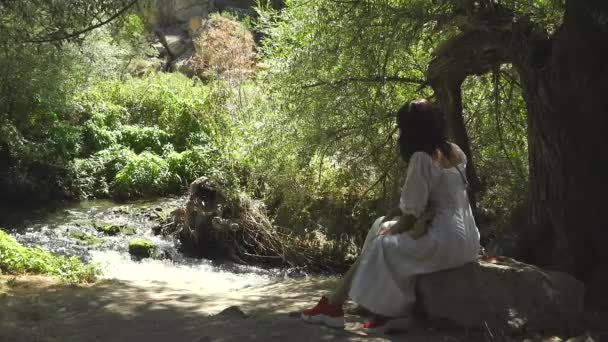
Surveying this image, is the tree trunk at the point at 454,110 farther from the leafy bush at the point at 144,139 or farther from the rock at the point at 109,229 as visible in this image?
the leafy bush at the point at 144,139

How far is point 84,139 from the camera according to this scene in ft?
60.4

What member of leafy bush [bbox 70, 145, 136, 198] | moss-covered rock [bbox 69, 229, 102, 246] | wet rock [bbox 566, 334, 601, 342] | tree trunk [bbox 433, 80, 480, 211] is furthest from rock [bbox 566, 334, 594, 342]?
leafy bush [bbox 70, 145, 136, 198]

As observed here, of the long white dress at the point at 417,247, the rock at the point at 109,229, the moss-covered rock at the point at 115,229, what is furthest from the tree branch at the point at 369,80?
the rock at the point at 109,229

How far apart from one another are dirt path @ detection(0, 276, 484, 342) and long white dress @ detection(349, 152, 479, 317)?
0.29 meters

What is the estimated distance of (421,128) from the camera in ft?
15.7

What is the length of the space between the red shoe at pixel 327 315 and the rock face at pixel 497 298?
26.3 inches

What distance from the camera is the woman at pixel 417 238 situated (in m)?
4.77

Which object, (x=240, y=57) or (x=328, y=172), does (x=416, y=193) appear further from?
(x=240, y=57)

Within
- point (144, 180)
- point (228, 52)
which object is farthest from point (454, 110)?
point (228, 52)

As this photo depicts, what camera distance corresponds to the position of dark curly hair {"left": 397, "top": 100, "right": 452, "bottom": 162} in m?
4.80

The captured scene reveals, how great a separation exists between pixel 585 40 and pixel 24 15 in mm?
5228

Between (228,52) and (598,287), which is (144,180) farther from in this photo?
(598,287)

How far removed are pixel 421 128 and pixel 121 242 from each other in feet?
31.4

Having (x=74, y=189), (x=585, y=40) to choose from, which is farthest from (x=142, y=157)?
(x=585, y=40)
